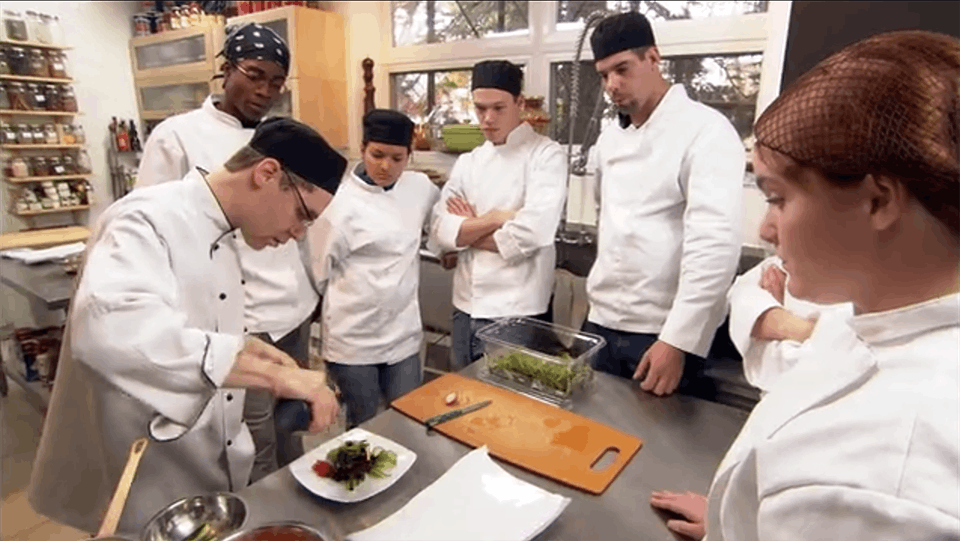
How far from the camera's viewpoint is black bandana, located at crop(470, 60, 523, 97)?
134 cm

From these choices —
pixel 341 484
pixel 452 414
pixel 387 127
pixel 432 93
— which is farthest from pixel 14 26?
pixel 432 93

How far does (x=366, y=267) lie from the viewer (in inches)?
52.6

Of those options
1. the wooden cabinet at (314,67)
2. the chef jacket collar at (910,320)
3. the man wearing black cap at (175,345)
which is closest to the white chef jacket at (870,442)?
the chef jacket collar at (910,320)

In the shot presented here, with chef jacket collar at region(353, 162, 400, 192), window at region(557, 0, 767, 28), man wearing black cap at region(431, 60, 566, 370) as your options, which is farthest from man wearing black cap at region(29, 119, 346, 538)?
window at region(557, 0, 767, 28)

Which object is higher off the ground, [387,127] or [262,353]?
[387,127]

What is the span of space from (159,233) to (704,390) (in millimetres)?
1161

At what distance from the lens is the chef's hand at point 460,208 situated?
1.42 metres

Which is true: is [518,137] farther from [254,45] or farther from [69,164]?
[69,164]

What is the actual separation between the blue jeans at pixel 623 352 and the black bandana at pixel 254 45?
89 centimetres

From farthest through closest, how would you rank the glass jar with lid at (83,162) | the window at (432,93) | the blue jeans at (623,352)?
the window at (432,93) → the blue jeans at (623,352) → the glass jar with lid at (83,162)

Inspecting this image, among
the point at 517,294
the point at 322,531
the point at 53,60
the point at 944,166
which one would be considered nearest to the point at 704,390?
the point at 517,294

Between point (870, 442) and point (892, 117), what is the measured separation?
187mm

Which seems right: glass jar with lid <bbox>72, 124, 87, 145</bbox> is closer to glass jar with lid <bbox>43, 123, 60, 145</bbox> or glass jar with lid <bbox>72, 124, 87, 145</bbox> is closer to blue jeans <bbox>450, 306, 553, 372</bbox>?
glass jar with lid <bbox>43, 123, 60, 145</bbox>

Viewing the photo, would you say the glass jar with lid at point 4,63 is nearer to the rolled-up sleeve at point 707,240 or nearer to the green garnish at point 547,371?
the green garnish at point 547,371
